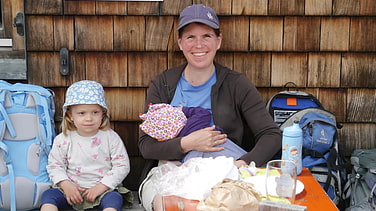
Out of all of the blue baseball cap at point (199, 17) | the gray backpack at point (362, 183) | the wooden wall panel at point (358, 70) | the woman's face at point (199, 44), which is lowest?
the gray backpack at point (362, 183)

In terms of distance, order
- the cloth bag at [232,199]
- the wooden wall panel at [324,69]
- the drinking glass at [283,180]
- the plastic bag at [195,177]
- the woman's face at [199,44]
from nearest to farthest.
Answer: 1. the cloth bag at [232,199]
2. the drinking glass at [283,180]
3. the plastic bag at [195,177]
4. the woman's face at [199,44]
5. the wooden wall panel at [324,69]

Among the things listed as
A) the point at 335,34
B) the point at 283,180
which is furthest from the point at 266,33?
the point at 283,180

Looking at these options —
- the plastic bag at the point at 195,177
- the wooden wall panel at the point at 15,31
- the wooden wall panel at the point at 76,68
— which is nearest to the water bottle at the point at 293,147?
the plastic bag at the point at 195,177

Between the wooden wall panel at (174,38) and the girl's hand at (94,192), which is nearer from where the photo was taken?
the girl's hand at (94,192)

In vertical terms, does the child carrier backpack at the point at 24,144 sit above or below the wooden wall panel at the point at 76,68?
below

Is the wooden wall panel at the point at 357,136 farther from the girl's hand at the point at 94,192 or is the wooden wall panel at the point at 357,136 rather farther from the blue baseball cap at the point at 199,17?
the girl's hand at the point at 94,192

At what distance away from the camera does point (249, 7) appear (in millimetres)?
2695

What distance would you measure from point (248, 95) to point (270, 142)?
327 millimetres

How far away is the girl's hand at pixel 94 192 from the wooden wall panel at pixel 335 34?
165 centimetres

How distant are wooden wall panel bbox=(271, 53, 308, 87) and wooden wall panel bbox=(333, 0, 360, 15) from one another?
13.8 inches

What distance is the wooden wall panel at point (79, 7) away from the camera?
8.71ft

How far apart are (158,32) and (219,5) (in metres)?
0.43

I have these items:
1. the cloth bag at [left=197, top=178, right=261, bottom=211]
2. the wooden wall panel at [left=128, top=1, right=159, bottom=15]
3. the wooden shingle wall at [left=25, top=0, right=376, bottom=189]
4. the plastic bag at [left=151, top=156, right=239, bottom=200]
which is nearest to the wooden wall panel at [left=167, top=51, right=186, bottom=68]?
the wooden shingle wall at [left=25, top=0, right=376, bottom=189]

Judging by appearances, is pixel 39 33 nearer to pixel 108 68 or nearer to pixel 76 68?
pixel 76 68
